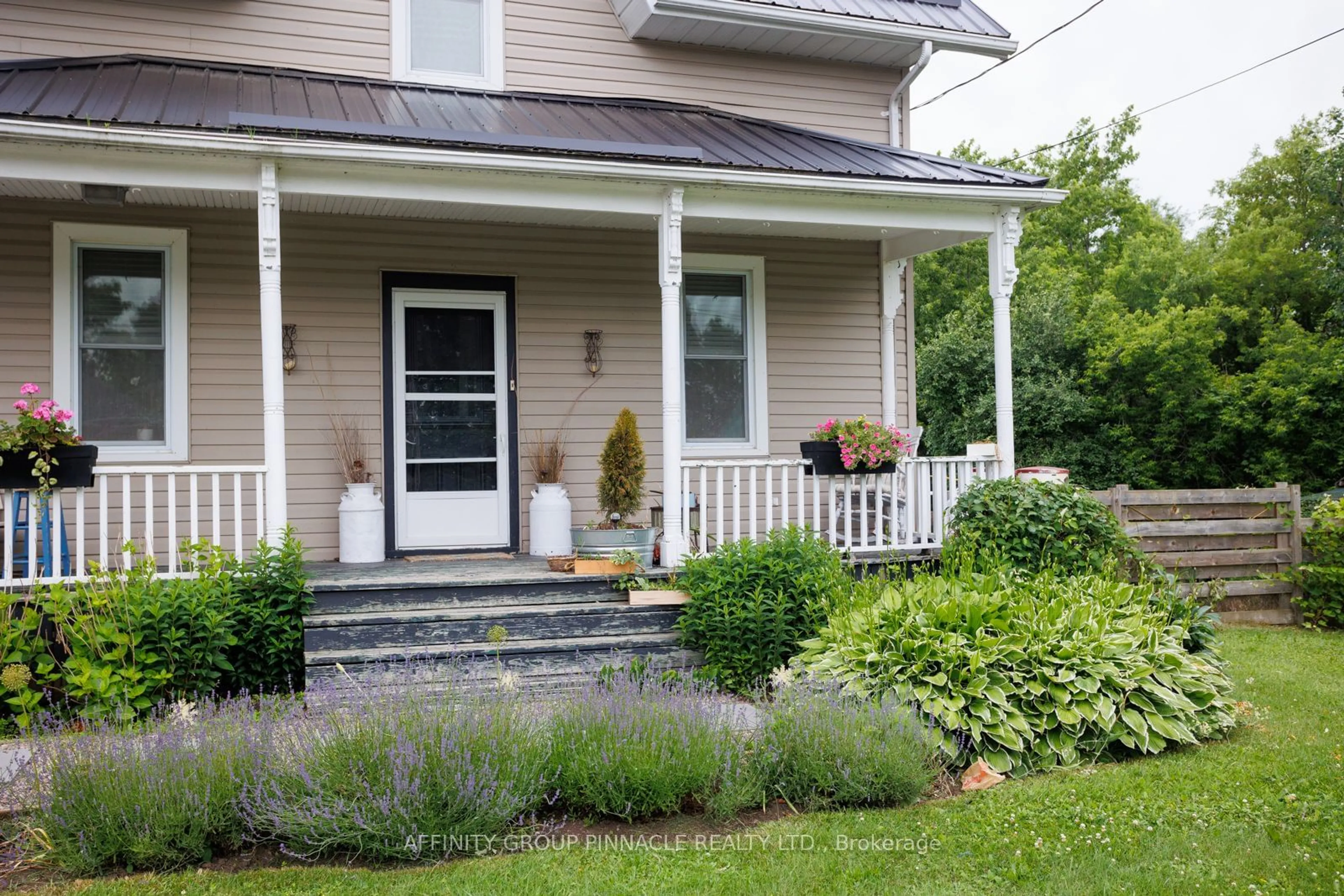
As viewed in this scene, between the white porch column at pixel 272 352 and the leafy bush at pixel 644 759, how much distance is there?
263 centimetres

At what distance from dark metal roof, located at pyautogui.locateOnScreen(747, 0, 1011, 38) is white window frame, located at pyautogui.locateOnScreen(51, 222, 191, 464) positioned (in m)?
5.07

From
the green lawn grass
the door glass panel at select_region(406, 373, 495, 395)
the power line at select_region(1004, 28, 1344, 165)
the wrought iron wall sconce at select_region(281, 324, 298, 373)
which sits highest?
the power line at select_region(1004, 28, 1344, 165)

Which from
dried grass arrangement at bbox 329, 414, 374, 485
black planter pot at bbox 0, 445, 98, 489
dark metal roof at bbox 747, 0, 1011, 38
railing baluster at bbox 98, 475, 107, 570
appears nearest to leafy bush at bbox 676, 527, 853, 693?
dried grass arrangement at bbox 329, 414, 374, 485

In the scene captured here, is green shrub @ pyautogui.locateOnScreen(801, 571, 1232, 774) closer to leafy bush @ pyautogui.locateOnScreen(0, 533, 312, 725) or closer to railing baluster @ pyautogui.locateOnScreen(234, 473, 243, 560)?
leafy bush @ pyautogui.locateOnScreen(0, 533, 312, 725)

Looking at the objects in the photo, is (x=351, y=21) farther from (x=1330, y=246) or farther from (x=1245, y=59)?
(x=1245, y=59)

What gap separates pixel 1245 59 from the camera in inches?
1212

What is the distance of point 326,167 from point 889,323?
16.5 ft

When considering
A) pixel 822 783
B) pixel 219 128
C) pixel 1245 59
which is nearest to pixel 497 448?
pixel 219 128

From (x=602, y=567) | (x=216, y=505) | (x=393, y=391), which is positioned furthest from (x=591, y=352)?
(x=216, y=505)

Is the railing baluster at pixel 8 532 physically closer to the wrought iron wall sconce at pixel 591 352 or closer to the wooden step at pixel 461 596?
the wooden step at pixel 461 596

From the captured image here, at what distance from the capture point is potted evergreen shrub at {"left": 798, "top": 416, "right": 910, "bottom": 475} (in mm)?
7039

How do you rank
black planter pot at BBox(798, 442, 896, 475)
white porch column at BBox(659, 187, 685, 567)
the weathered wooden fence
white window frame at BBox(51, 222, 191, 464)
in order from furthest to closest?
the weathered wooden fence < black planter pot at BBox(798, 442, 896, 475) < white window frame at BBox(51, 222, 191, 464) < white porch column at BBox(659, 187, 685, 567)

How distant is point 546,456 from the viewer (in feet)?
25.9

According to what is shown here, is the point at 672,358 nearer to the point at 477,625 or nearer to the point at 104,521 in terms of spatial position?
the point at 477,625
